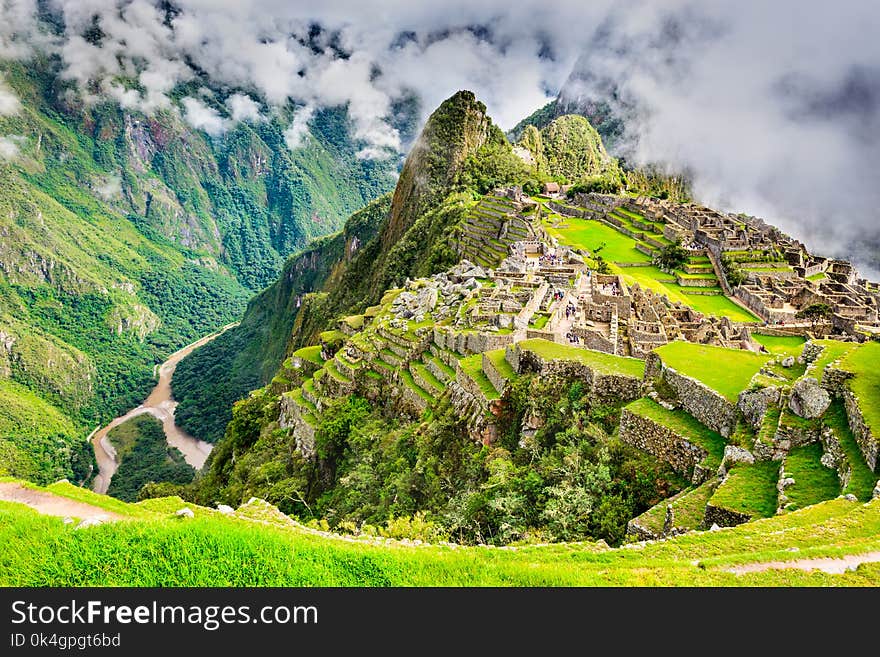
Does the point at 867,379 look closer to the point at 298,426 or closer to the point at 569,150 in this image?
the point at 298,426

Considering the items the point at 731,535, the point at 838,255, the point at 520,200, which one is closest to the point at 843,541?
the point at 731,535

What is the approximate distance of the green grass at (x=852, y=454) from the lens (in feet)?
29.1

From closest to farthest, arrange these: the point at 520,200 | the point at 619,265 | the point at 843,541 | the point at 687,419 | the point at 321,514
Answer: the point at 843,541
the point at 687,419
the point at 321,514
the point at 619,265
the point at 520,200

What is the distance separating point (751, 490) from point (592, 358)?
25.9ft

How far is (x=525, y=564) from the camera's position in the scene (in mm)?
7473

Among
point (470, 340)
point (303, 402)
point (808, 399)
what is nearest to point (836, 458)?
point (808, 399)

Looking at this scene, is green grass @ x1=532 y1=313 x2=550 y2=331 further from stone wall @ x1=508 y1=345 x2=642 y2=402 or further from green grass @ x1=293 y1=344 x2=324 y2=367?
green grass @ x1=293 y1=344 x2=324 y2=367

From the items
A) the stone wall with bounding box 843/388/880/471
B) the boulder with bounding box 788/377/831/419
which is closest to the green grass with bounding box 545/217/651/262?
the boulder with bounding box 788/377/831/419

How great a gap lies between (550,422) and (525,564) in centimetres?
905

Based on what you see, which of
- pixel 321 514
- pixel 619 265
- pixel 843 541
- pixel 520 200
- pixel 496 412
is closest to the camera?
pixel 843 541

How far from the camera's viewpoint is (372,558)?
23.9 feet

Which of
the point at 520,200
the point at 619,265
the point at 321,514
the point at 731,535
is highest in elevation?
the point at 520,200

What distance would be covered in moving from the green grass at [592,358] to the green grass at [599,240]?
3992 centimetres

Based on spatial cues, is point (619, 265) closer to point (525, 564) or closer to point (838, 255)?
point (525, 564)
